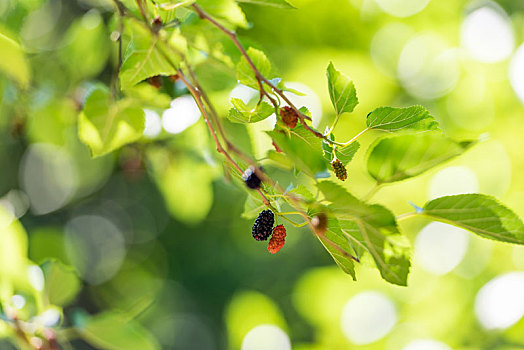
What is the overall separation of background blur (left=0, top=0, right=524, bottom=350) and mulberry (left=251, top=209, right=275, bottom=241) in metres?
0.13

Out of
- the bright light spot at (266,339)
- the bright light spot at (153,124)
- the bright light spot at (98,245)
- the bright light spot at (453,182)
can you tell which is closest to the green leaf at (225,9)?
the bright light spot at (153,124)

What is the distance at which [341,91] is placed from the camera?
24 cm

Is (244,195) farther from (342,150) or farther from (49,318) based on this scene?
(342,150)

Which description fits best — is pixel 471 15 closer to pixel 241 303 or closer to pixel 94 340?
pixel 241 303

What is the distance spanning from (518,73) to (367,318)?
49cm

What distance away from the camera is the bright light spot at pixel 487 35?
2.88ft

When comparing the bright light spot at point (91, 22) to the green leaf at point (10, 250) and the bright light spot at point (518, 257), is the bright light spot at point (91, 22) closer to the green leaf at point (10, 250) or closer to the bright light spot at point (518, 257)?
the green leaf at point (10, 250)

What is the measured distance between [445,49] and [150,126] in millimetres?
664

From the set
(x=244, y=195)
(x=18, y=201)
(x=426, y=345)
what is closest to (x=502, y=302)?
(x=426, y=345)

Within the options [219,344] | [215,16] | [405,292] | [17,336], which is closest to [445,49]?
[405,292]

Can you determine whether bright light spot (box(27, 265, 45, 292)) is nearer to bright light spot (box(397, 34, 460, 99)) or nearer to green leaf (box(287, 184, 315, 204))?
green leaf (box(287, 184, 315, 204))

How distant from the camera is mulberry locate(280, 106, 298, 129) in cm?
23

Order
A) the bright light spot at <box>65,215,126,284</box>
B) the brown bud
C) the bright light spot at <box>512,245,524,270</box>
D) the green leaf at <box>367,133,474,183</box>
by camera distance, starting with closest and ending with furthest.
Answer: the green leaf at <box>367,133,474,183</box> → the brown bud → the bright light spot at <box>512,245,524,270</box> → the bright light spot at <box>65,215,126,284</box>

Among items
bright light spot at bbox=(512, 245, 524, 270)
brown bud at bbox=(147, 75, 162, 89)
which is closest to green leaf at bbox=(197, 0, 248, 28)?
brown bud at bbox=(147, 75, 162, 89)
